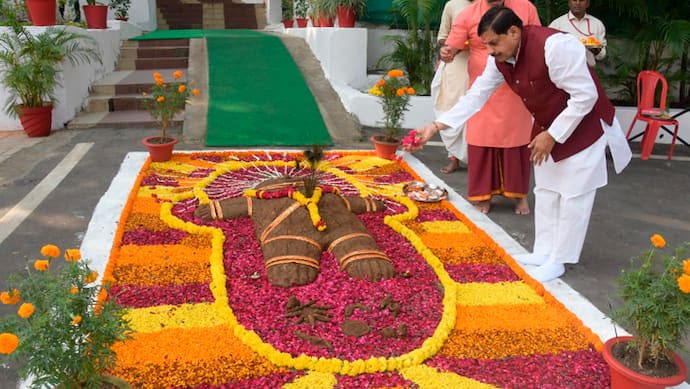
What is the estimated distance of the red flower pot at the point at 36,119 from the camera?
6484 mm

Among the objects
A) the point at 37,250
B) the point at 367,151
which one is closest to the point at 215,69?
the point at 367,151

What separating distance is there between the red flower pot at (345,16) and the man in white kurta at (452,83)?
3.25 metres

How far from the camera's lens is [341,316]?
9.25 feet

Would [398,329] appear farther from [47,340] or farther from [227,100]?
[227,100]

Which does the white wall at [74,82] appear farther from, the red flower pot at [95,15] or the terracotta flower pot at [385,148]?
the terracotta flower pot at [385,148]

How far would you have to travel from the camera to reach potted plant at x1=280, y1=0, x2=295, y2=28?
12.0 m

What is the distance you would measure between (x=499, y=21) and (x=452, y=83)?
2.32m

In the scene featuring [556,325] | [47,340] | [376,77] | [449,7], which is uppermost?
[449,7]

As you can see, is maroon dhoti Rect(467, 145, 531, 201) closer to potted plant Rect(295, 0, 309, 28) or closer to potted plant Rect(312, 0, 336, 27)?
potted plant Rect(312, 0, 336, 27)

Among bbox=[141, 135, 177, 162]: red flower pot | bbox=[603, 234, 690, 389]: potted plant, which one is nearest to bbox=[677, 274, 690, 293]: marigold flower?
bbox=[603, 234, 690, 389]: potted plant

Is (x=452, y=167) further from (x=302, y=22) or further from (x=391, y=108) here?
(x=302, y=22)

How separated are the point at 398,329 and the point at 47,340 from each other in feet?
5.01

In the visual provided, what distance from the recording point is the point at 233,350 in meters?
2.53

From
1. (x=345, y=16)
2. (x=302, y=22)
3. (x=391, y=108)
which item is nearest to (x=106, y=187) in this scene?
(x=391, y=108)
